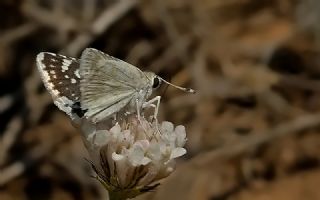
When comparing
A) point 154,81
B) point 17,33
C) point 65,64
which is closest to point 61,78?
point 65,64

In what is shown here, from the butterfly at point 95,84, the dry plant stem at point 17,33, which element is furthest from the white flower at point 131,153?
the dry plant stem at point 17,33

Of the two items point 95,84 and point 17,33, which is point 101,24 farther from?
point 95,84

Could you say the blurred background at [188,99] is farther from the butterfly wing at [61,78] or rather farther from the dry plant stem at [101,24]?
the butterfly wing at [61,78]

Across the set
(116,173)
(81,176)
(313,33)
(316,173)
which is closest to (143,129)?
(116,173)

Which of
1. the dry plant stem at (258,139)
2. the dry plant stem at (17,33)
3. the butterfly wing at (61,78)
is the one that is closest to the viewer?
the butterfly wing at (61,78)

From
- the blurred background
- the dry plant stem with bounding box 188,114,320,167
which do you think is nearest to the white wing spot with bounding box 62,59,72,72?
the blurred background
